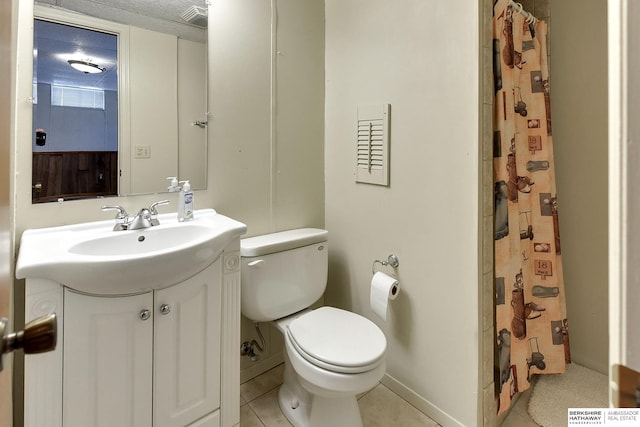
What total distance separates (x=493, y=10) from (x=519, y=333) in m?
1.40

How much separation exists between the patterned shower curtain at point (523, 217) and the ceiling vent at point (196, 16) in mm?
1241

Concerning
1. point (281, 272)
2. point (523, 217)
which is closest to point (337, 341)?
point (281, 272)

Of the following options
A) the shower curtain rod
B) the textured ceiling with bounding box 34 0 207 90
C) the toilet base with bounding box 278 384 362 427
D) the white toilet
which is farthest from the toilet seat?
the shower curtain rod

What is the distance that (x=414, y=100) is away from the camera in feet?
5.24

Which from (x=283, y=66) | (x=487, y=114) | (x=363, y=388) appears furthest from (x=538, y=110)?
(x=363, y=388)

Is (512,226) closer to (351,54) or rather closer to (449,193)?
(449,193)

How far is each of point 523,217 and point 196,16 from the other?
1773 millimetres

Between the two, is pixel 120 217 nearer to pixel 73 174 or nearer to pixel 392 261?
pixel 73 174

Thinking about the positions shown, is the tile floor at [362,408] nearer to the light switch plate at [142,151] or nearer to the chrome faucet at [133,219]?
the chrome faucet at [133,219]

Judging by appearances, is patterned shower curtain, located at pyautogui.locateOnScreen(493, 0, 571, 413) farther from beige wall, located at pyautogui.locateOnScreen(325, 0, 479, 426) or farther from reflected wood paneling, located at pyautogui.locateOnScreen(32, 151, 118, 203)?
reflected wood paneling, located at pyautogui.locateOnScreen(32, 151, 118, 203)

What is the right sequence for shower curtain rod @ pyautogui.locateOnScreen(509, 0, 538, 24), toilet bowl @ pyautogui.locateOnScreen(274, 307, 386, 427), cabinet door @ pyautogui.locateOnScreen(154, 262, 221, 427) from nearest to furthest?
cabinet door @ pyautogui.locateOnScreen(154, 262, 221, 427)
toilet bowl @ pyautogui.locateOnScreen(274, 307, 386, 427)
shower curtain rod @ pyautogui.locateOnScreen(509, 0, 538, 24)

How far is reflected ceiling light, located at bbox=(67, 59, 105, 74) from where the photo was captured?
1.30 metres

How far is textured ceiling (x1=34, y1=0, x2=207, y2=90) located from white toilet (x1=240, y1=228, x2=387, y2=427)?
2.99 feet

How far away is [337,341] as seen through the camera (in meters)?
1.43
